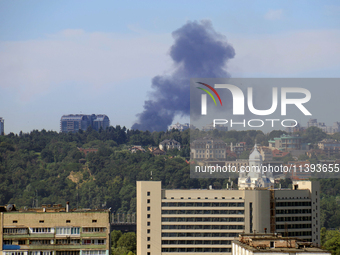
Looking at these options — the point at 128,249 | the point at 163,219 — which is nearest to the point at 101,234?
the point at 163,219

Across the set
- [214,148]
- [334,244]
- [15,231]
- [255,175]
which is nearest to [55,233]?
[15,231]

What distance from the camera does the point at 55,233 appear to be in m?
74.2

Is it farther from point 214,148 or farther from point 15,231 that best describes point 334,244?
point 15,231

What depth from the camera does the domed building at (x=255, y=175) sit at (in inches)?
6964

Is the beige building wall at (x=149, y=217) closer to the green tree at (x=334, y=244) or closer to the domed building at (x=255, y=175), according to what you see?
the green tree at (x=334, y=244)

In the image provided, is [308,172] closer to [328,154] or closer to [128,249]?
[328,154]

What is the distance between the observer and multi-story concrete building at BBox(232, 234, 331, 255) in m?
62.4

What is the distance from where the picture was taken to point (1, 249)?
73062 millimetres

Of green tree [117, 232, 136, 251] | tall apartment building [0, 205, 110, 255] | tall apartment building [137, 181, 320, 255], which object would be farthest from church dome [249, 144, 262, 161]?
tall apartment building [0, 205, 110, 255]

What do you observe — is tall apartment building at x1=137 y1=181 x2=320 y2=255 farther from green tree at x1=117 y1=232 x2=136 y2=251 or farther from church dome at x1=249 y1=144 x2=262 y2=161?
church dome at x1=249 y1=144 x2=262 y2=161

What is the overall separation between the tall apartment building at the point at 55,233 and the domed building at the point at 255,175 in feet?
332

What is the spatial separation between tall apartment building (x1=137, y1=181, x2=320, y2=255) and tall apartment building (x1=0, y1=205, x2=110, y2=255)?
1496 inches

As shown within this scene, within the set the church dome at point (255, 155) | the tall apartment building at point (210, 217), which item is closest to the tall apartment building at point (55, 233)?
the tall apartment building at point (210, 217)

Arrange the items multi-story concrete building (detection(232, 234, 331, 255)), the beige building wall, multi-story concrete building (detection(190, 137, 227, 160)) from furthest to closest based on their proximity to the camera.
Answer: multi-story concrete building (detection(190, 137, 227, 160)) → the beige building wall → multi-story concrete building (detection(232, 234, 331, 255))
